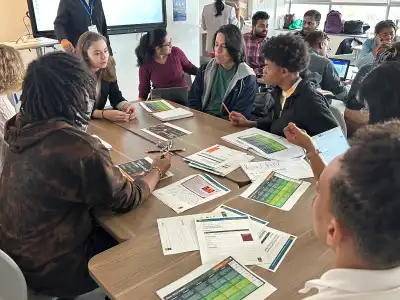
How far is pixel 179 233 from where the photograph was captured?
124 centimetres

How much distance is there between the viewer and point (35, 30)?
418 cm

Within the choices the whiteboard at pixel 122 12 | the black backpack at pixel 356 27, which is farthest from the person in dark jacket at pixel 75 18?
the black backpack at pixel 356 27

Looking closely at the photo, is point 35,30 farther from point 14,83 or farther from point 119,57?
point 14,83

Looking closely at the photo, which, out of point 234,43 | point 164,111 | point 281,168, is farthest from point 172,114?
point 281,168

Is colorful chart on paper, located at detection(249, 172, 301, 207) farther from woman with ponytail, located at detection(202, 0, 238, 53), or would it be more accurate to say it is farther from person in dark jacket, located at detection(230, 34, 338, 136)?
woman with ponytail, located at detection(202, 0, 238, 53)

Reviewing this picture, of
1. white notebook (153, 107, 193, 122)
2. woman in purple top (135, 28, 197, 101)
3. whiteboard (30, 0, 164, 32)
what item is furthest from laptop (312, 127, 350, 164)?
whiteboard (30, 0, 164, 32)

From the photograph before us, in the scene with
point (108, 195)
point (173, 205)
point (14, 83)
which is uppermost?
point (14, 83)

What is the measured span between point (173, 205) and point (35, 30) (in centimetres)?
359

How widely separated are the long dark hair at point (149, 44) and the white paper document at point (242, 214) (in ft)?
6.78

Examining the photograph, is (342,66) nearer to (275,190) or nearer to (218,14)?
(218,14)

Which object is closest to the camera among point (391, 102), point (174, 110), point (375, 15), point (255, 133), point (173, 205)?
point (173, 205)

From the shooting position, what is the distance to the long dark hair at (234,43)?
8.71ft

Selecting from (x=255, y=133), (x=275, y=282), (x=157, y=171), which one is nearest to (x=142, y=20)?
(x=255, y=133)

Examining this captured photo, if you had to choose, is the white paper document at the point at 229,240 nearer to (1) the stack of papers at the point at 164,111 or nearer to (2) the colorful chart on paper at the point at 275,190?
(2) the colorful chart on paper at the point at 275,190
